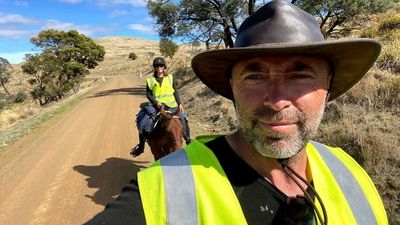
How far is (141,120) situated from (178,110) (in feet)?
2.49

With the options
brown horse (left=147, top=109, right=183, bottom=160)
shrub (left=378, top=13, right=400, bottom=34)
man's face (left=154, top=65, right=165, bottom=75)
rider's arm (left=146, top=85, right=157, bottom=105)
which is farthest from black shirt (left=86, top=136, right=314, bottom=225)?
shrub (left=378, top=13, right=400, bottom=34)

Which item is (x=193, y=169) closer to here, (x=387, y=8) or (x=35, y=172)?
(x=35, y=172)

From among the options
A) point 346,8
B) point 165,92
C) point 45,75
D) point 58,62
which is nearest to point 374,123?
point 165,92

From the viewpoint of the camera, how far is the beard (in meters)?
1.58

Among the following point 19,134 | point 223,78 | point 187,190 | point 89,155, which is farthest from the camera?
point 19,134

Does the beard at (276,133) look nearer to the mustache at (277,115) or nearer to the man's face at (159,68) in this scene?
the mustache at (277,115)

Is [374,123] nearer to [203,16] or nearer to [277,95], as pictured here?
[277,95]

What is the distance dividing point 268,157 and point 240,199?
0.25 m

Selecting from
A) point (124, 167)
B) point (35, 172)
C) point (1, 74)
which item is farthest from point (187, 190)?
point (1, 74)

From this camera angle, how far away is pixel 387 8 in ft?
60.5

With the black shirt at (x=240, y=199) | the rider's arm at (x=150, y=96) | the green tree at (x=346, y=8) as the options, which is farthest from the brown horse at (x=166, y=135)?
the green tree at (x=346, y=8)

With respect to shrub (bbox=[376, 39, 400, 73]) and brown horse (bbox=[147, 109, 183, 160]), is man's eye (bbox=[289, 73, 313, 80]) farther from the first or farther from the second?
shrub (bbox=[376, 39, 400, 73])

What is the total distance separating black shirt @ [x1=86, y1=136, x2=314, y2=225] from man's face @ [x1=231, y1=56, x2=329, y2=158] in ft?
0.35

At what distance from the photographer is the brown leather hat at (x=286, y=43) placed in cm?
155
